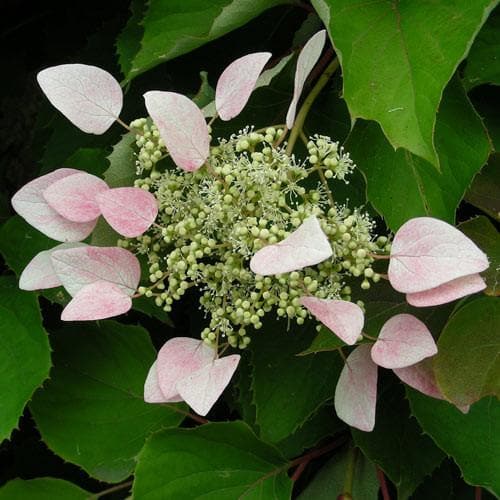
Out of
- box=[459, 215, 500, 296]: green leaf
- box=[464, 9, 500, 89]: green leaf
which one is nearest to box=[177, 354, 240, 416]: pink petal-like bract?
box=[459, 215, 500, 296]: green leaf

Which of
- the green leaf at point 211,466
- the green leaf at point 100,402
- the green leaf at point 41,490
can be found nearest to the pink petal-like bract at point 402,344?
the green leaf at point 211,466

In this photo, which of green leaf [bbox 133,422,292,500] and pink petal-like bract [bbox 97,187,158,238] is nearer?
pink petal-like bract [bbox 97,187,158,238]

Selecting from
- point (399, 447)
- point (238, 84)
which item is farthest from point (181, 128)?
point (399, 447)

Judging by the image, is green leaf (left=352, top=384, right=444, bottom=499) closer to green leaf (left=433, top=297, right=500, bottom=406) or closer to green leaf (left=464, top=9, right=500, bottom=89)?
green leaf (left=433, top=297, right=500, bottom=406)

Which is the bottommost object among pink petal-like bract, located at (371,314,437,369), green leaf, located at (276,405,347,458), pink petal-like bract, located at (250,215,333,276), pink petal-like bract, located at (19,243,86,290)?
green leaf, located at (276,405,347,458)

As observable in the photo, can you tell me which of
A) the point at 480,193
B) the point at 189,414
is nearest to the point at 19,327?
the point at 189,414

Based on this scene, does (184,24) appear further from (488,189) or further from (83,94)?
(488,189)

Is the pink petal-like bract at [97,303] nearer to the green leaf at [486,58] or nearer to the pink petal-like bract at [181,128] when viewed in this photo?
the pink petal-like bract at [181,128]
